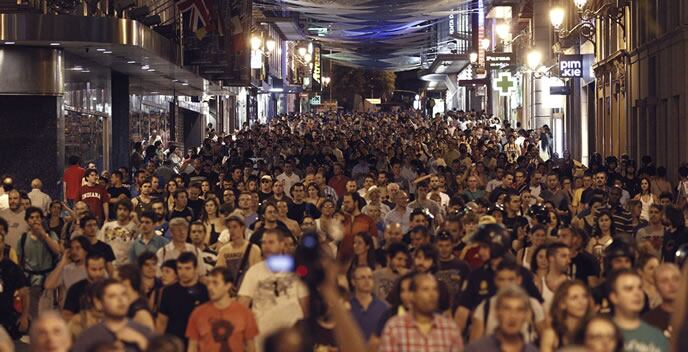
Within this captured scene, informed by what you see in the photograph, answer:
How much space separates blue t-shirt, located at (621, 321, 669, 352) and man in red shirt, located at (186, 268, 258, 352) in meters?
2.84

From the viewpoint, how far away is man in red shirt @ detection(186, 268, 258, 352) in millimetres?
10680

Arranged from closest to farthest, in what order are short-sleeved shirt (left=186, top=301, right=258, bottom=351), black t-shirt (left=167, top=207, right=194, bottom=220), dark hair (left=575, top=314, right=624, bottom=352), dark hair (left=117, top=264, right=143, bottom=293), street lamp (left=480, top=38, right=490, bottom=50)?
dark hair (left=575, top=314, right=624, bottom=352) → short-sleeved shirt (left=186, top=301, right=258, bottom=351) → dark hair (left=117, top=264, right=143, bottom=293) → black t-shirt (left=167, top=207, right=194, bottom=220) → street lamp (left=480, top=38, right=490, bottom=50)

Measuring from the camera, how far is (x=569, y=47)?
161 feet

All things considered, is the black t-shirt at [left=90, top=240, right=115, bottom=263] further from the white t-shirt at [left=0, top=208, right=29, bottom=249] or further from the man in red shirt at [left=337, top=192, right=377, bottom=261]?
the white t-shirt at [left=0, top=208, right=29, bottom=249]

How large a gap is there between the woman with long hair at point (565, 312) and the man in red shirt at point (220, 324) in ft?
6.96

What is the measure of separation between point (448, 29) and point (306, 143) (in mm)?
77076

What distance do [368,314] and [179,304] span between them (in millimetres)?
1641

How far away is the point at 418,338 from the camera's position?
905 centimetres

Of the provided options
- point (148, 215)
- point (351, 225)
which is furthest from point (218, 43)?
point (148, 215)

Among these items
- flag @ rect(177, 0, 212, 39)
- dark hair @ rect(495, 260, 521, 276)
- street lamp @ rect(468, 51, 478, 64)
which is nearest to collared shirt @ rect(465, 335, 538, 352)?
dark hair @ rect(495, 260, 521, 276)

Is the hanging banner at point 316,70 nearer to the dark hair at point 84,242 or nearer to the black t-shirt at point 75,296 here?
the dark hair at point 84,242

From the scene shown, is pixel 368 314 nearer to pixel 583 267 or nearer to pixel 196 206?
pixel 583 267

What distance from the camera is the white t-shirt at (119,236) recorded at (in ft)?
50.8

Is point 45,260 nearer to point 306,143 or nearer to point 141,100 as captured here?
point 306,143
